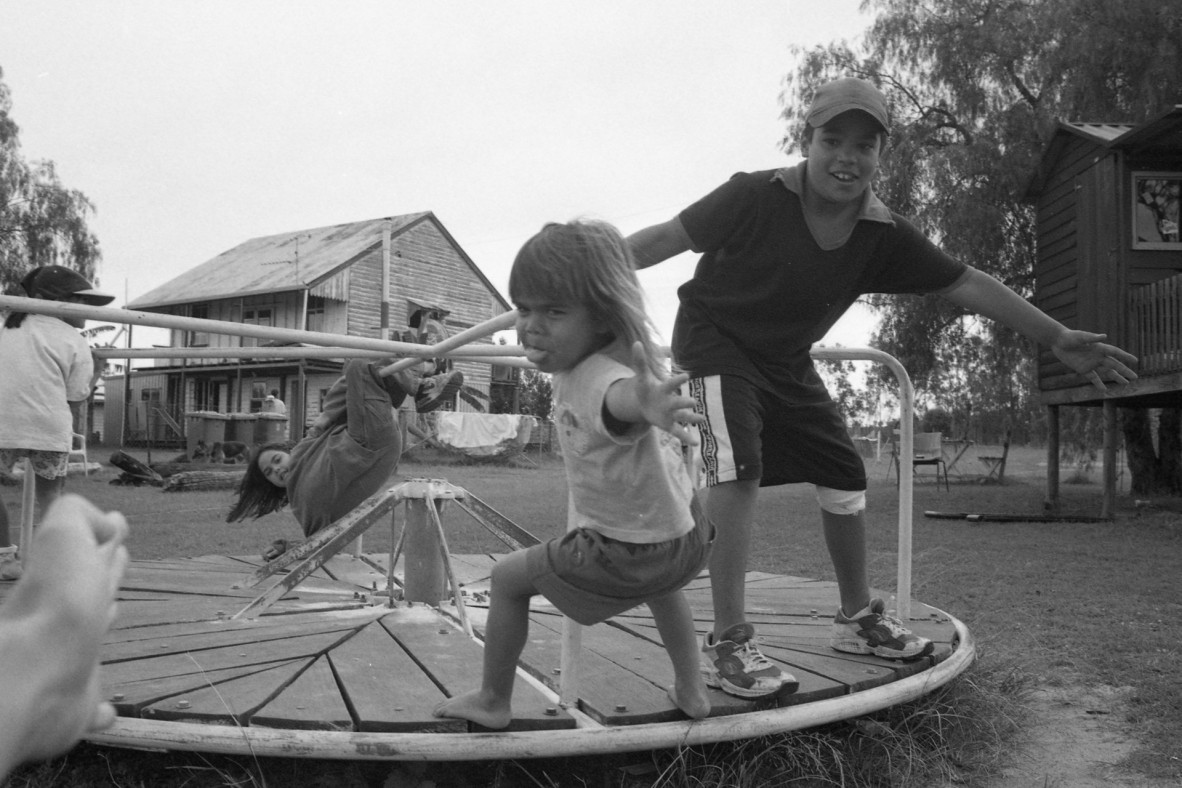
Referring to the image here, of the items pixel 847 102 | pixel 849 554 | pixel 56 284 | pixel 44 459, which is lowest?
pixel 849 554

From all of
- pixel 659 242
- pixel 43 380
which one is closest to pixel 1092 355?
pixel 659 242

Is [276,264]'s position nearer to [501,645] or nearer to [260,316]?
[260,316]

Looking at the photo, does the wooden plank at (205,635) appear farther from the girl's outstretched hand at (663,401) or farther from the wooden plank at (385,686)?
the girl's outstretched hand at (663,401)

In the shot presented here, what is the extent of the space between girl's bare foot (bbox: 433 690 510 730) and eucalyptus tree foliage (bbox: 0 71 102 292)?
1907 centimetres

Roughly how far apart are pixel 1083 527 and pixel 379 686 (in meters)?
8.72

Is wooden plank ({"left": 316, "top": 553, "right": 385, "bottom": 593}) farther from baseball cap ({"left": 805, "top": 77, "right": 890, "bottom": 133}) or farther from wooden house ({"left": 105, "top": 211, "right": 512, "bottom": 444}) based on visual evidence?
wooden house ({"left": 105, "top": 211, "right": 512, "bottom": 444})

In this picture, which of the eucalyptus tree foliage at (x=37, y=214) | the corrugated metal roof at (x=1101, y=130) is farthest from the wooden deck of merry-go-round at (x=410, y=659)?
the eucalyptus tree foliage at (x=37, y=214)

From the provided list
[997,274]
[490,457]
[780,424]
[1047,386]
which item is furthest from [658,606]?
[490,457]

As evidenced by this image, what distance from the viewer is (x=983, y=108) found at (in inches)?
523

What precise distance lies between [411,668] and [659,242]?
1.12 metres

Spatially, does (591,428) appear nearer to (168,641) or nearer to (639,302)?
(639,302)

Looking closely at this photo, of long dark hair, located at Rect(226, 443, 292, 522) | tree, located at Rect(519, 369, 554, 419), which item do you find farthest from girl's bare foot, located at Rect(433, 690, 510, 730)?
tree, located at Rect(519, 369, 554, 419)

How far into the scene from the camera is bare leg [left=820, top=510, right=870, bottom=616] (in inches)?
101

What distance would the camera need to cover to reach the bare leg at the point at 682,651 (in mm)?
1935
